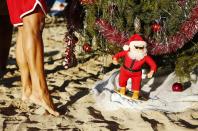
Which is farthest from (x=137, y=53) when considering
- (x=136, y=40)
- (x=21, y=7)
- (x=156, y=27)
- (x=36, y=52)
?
(x=21, y=7)

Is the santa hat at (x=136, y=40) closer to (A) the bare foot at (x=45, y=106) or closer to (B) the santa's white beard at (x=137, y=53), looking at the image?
(B) the santa's white beard at (x=137, y=53)

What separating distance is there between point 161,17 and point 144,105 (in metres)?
0.82

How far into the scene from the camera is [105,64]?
5.60m

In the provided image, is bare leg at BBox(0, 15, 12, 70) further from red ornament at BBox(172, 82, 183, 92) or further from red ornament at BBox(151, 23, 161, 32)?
red ornament at BBox(172, 82, 183, 92)

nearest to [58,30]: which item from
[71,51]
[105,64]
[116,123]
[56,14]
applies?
[56,14]

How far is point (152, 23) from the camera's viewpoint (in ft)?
13.7

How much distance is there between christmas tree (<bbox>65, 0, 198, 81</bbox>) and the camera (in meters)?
4.10

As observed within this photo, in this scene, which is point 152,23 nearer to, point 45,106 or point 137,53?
point 137,53

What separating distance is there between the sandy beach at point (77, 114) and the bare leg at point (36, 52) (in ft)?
0.57

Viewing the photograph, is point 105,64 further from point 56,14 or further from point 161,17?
point 56,14

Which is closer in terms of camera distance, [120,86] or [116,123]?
[116,123]

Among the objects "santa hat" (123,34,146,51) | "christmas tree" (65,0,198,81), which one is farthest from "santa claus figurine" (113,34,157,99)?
"christmas tree" (65,0,198,81)

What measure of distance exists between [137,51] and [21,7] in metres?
1.10

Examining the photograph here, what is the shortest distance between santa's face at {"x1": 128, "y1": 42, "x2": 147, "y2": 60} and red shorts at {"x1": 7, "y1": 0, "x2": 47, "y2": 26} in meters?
0.85
